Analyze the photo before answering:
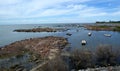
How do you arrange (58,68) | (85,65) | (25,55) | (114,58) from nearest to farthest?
(58,68) → (85,65) → (114,58) → (25,55)

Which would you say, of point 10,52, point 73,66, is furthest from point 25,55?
point 73,66

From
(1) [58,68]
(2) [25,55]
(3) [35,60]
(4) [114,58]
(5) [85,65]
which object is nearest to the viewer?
(1) [58,68]

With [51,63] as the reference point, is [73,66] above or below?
below

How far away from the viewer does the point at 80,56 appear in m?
34.1

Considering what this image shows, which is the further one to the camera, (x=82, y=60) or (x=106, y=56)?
(x=106, y=56)

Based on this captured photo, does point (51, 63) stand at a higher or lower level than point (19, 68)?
higher

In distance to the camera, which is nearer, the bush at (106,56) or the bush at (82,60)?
the bush at (82,60)

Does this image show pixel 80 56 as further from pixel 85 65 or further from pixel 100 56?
pixel 100 56

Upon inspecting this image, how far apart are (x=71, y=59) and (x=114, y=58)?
7942 mm

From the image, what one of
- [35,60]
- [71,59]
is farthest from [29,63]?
[71,59]

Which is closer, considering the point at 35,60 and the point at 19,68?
the point at 19,68

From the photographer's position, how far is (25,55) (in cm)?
4647

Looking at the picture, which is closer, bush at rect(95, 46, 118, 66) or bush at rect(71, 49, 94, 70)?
bush at rect(71, 49, 94, 70)

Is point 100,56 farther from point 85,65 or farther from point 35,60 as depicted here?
point 35,60
